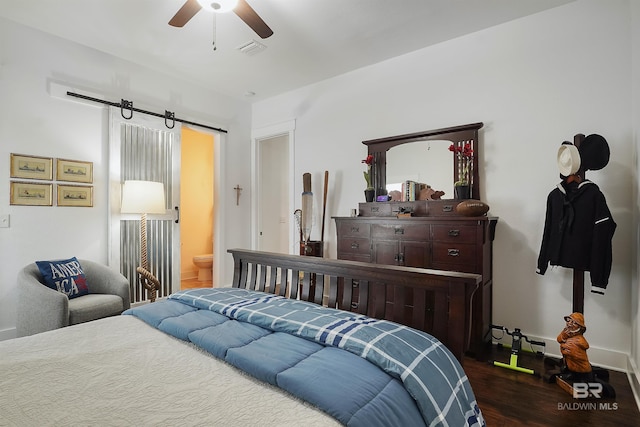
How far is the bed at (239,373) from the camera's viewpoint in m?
0.90

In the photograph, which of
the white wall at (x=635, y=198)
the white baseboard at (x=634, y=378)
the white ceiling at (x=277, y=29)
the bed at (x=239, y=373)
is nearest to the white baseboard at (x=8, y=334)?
the bed at (x=239, y=373)

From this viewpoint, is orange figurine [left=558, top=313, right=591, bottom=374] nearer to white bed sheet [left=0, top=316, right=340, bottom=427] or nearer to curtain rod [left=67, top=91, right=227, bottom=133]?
white bed sheet [left=0, top=316, right=340, bottom=427]

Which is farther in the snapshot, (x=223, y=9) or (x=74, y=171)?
(x=74, y=171)

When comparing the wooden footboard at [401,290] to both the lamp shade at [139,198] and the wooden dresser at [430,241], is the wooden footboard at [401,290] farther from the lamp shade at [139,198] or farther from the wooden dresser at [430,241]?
the lamp shade at [139,198]

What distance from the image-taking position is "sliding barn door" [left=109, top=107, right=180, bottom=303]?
140 inches

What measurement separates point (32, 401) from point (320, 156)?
12.2 ft

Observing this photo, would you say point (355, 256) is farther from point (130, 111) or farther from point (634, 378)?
point (130, 111)

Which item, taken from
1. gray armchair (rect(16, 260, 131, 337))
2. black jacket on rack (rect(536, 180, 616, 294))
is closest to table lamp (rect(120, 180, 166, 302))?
gray armchair (rect(16, 260, 131, 337))

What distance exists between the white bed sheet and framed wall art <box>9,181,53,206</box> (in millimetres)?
2219

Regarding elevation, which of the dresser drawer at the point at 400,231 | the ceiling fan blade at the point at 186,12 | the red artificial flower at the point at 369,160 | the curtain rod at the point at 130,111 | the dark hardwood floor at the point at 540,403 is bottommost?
the dark hardwood floor at the point at 540,403

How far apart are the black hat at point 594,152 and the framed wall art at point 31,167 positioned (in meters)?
4.59

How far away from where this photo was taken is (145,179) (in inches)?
151

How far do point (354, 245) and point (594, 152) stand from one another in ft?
6.95

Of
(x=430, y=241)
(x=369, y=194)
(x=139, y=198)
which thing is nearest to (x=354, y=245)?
(x=369, y=194)
